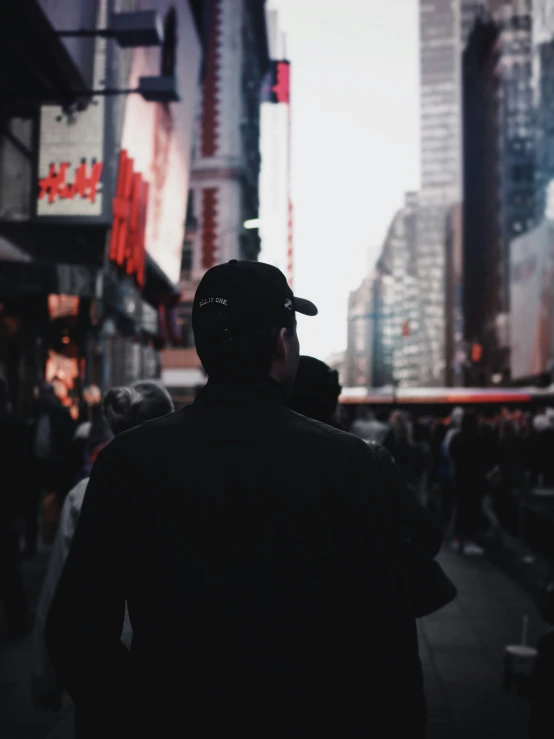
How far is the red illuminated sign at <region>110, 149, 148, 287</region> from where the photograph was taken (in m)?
19.1

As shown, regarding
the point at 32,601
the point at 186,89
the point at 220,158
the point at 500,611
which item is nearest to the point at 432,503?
the point at 500,611

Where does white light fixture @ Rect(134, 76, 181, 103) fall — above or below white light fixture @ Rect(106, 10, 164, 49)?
below

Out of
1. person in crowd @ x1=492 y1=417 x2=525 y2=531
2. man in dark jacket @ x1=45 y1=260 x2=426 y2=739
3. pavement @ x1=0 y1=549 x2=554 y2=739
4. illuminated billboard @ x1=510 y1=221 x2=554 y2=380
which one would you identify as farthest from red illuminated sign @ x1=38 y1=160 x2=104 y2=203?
illuminated billboard @ x1=510 y1=221 x2=554 y2=380

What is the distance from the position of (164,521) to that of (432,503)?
15799 mm

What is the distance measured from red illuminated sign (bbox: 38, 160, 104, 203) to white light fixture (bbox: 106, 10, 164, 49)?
315 cm

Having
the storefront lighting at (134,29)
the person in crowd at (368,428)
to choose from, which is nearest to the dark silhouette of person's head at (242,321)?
the person in crowd at (368,428)

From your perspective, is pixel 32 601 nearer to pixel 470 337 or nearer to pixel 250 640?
pixel 250 640

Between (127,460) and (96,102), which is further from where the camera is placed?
(96,102)

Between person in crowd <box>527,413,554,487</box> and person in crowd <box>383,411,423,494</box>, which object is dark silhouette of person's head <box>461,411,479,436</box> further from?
person in crowd <box>383,411,423,494</box>

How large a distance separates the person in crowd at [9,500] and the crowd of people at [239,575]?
5.10 meters

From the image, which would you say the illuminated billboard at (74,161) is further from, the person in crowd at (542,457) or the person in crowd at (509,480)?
the person in crowd at (542,457)

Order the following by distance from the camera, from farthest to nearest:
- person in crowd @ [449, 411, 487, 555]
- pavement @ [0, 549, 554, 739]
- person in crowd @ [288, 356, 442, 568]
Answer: person in crowd @ [449, 411, 487, 555] → pavement @ [0, 549, 554, 739] → person in crowd @ [288, 356, 442, 568]

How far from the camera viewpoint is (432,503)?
1708 cm

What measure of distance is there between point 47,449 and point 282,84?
2885 inches
